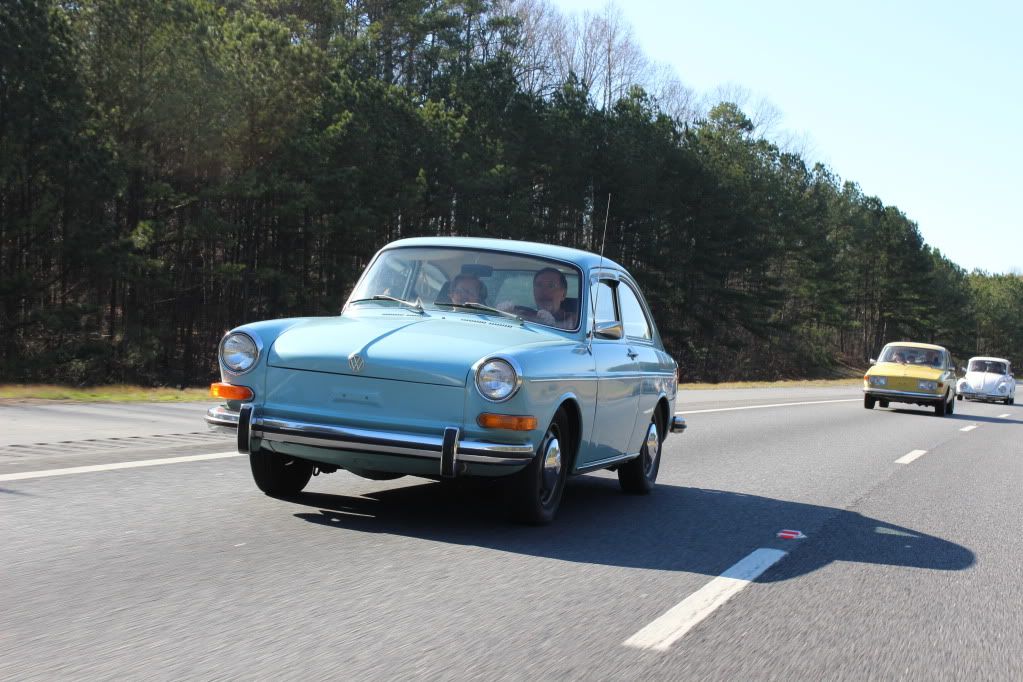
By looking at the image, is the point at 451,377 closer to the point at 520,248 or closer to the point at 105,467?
the point at 520,248

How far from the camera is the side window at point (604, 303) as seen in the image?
7.93 metres

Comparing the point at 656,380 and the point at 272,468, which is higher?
the point at 656,380

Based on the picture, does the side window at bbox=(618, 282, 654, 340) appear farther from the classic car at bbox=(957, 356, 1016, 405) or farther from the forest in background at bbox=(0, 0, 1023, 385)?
the classic car at bbox=(957, 356, 1016, 405)

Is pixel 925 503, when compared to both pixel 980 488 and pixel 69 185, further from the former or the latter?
pixel 69 185

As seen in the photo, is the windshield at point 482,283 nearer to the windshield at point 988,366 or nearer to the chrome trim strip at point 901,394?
the chrome trim strip at point 901,394

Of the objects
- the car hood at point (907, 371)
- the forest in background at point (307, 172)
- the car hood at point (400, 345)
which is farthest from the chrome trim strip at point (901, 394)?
the car hood at point (400, 345)

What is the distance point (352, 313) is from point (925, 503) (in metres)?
4.96

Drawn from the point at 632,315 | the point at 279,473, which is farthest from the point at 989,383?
the point at 279,473

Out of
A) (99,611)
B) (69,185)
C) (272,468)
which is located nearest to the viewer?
(99,611)

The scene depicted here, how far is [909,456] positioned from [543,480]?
28.3ft

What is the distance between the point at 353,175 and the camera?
4100cm

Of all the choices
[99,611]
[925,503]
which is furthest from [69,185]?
[99,611]

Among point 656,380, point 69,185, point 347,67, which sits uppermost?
point 347,67

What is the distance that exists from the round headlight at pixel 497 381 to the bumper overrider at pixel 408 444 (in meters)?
0.25
